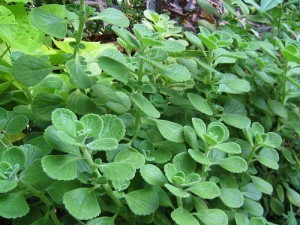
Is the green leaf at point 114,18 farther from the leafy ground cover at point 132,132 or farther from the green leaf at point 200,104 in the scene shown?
the green leaf at point 200,104

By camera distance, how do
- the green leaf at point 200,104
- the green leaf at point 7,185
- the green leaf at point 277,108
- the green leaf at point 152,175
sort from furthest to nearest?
the green leaf at point 277,108, the green leaf at point 200,104, the green leaf at point 152,175, the green leaf at point 7,185

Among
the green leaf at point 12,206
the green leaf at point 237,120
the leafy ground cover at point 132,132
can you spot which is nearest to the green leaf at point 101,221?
the leafy ground cover at point 132,132

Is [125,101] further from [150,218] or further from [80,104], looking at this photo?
[150,218]

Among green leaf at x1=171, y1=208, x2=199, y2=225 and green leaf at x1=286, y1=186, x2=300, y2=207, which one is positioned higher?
green leaf at x1=171, y1=208, x2=199, y2=225

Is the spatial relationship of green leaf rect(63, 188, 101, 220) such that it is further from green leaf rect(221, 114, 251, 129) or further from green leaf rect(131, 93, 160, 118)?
green leaf rect(221, 114, 251, 129)

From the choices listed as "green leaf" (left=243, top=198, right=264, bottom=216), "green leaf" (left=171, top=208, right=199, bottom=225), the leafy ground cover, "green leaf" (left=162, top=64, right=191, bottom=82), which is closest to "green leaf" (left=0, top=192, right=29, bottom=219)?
the leafy ground cover
